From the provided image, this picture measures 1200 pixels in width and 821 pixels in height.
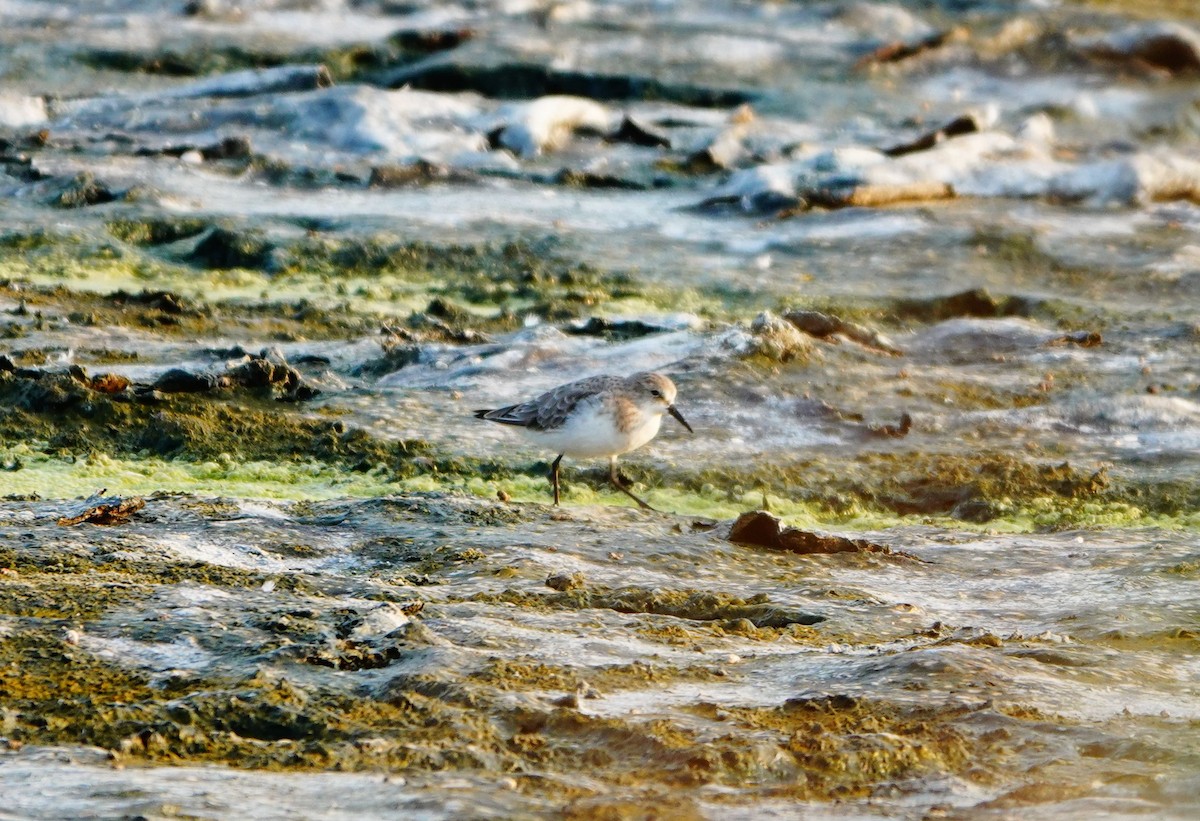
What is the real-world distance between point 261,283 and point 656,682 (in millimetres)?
5066

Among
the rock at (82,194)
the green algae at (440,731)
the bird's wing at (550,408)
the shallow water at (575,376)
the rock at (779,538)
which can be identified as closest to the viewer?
the green algae at (440,731)

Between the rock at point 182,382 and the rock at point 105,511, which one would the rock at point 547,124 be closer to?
the rock at point 182,382

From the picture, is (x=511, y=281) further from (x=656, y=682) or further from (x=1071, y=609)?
(x=656, y=682)

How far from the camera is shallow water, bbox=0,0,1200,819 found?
11.6 feet

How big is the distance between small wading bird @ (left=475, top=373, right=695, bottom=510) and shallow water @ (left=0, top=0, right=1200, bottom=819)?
23 cm

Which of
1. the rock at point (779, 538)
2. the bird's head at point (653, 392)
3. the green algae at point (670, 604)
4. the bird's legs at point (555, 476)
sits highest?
the bird's head at point (653, 392)

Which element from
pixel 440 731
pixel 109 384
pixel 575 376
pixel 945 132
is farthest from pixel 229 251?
pixel 440 731

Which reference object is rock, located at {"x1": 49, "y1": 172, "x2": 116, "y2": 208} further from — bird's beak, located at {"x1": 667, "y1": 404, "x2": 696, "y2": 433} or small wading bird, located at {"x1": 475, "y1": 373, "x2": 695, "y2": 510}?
bird's beak, located at {"x1": 667, "y1": 404, "x2": 696, "y2": 433}

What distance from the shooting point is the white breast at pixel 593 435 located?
576 cm

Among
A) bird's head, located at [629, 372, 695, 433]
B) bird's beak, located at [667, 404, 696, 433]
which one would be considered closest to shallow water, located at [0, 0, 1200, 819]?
bird's beak, located at [667, 404, 696, 433]

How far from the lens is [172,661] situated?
3787 mm

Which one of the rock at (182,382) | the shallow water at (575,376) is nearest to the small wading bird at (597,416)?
the shallow water at (575,376)

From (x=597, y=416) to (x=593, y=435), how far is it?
65 mm

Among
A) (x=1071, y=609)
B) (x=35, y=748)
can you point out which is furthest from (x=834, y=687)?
(x=35, y=748)
